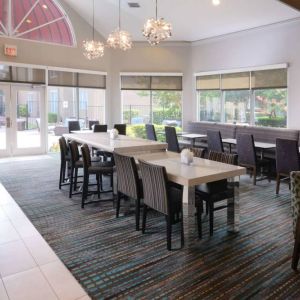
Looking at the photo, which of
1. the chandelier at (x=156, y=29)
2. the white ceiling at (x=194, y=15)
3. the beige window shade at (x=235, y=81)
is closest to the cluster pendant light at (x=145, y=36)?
the chandelier at (x=156, y=29)

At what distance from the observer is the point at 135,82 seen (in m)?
10.3

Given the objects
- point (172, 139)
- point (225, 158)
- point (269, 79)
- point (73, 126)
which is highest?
point (269, 79)

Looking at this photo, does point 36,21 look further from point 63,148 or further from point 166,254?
point 166,254

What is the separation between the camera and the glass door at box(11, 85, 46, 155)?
9070 mm

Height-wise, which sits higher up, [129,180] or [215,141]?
[215,141]

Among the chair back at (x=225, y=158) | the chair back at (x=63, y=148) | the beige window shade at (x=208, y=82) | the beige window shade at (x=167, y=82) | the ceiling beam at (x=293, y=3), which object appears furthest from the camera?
the beige window shade at (x=167, y=82)

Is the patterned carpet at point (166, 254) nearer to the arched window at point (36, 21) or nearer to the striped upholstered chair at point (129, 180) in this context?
the striped upholstered chair at point (129, 180)

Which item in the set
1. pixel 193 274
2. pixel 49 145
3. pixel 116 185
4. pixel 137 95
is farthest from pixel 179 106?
pixel 193 274

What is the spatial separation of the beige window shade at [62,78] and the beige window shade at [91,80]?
20cm

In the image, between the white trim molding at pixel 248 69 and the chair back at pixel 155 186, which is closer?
the chair back at pixel 155 186

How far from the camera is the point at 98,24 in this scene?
9.74 metres

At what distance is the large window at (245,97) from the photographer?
25.5 feet

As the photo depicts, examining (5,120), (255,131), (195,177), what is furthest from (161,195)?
(5,120)

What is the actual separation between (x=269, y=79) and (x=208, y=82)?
6.99ft
